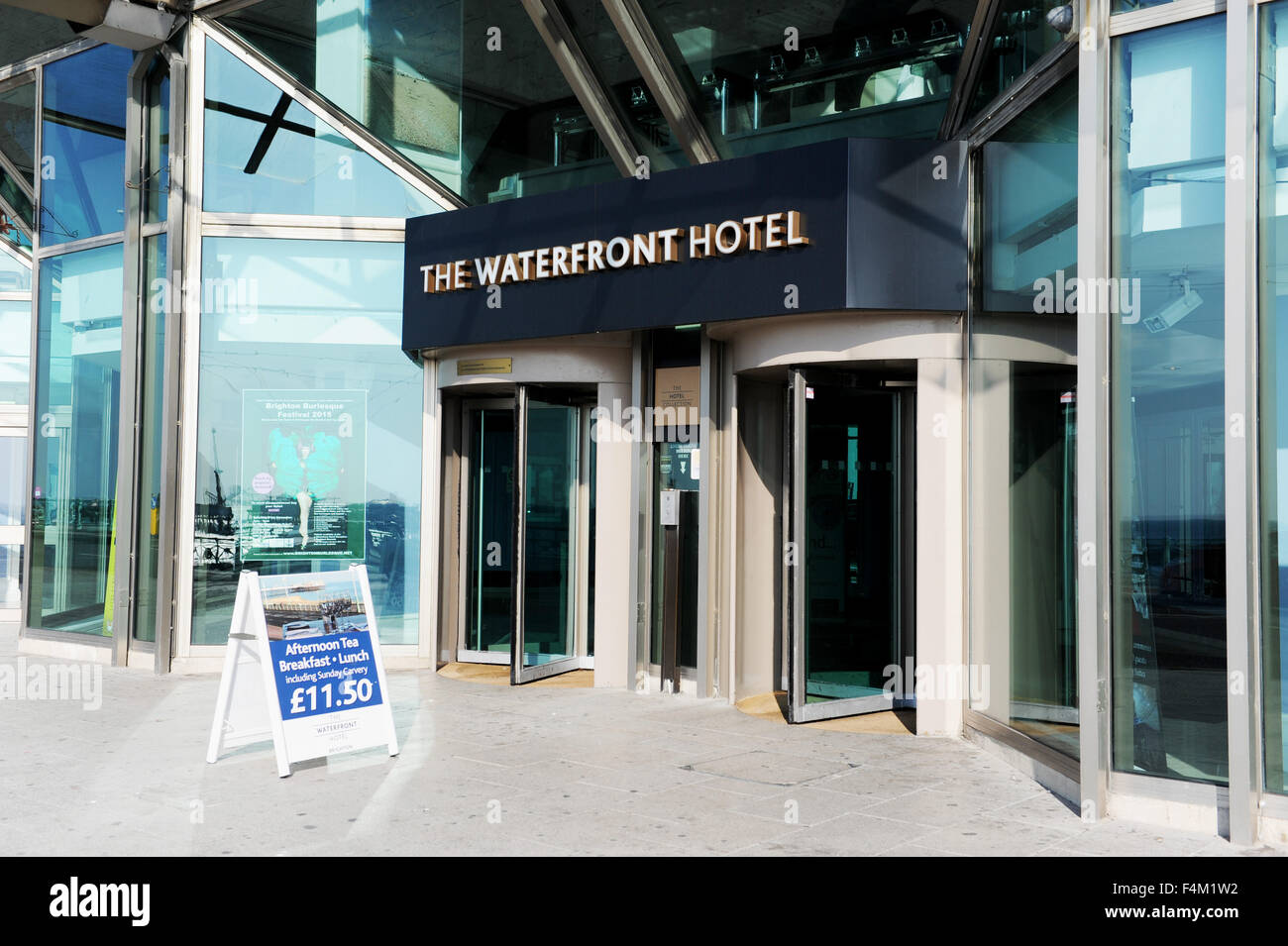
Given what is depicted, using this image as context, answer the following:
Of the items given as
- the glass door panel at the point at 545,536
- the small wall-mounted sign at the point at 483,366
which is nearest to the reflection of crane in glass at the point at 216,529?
the small wall-mounted sign at the point at 483,366

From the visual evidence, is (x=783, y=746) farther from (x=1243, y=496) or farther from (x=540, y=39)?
(x=540, y=39)

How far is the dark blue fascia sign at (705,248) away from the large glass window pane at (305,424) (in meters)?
0.50

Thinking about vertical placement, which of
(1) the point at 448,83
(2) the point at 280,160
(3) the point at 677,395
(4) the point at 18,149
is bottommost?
(3) the point at 677,395

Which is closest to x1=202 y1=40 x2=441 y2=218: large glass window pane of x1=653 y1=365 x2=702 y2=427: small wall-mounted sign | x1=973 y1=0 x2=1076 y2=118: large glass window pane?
x1=653 y1=365 x2=702 y2=427: small wall-mounted sign

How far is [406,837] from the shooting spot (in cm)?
505

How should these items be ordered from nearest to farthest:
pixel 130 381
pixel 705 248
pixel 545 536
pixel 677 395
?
pixel 705 248 → pixel 677 395 → pixel 545 536 → pixel 130 381

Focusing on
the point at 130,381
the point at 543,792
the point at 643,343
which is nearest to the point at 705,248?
the point at 643,343

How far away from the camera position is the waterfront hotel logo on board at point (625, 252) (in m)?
7.69

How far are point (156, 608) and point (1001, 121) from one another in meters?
7.48

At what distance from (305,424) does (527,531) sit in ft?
6.89

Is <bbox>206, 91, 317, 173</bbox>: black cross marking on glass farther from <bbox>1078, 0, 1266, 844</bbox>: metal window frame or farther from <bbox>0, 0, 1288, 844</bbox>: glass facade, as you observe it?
<bbox>1078, 0, 1266, 844</bbox>: metal window frame

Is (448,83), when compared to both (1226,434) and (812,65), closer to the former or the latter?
(812,65)

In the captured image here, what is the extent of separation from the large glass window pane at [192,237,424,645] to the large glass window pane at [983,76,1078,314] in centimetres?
506

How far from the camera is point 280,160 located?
404 inches
